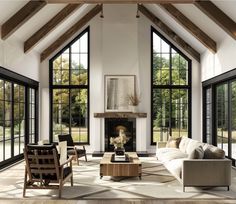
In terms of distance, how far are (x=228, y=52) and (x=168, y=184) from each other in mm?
4109

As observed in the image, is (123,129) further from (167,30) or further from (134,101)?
(167,30)

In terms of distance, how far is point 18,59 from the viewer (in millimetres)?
9484

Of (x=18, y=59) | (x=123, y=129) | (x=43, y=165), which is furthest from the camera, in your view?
(x=123, y=129)

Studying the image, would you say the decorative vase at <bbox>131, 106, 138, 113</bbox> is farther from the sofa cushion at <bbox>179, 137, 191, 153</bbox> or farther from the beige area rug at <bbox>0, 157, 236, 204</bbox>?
the beige area rug at <bbox>0, 157, 236, 204</bbox>

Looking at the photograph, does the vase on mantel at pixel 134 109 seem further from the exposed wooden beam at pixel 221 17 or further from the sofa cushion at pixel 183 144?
the exposed wooden beam at pixel 221 17

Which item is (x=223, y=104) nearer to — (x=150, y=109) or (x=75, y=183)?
(x=150, y=109)

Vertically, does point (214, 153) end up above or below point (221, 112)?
below

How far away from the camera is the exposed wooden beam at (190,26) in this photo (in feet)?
32.6

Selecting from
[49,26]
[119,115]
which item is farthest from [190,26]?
[49,26]

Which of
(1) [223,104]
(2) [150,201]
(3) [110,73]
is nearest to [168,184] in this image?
(2) [150,201]

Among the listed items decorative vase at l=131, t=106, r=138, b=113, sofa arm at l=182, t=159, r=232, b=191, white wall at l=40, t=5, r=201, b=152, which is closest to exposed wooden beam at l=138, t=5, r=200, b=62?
white wall at l=40, t=5, r=201, b=152

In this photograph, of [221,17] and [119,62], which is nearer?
[221,17]

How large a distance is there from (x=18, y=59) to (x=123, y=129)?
4047 millimetres

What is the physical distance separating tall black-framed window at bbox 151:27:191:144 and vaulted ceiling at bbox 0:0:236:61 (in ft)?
1.42
